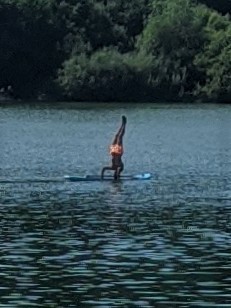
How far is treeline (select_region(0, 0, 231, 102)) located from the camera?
357 feet

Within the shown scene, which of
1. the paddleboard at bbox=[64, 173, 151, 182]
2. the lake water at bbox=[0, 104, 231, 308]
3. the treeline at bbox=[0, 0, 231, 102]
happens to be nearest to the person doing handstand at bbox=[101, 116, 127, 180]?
the paddleboard at bbox=[64, 173, 151, 182]

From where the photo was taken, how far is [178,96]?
10844 cm

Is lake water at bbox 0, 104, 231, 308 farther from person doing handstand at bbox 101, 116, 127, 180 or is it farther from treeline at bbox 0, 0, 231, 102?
treeline at bbox 0, 0, 231, 102

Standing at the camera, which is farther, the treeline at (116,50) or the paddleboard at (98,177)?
the treeline at (116,50)

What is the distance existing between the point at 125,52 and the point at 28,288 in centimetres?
9225

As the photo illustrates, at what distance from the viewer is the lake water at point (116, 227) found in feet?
73.4

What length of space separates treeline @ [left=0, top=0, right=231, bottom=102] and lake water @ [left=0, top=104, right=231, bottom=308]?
149 ft

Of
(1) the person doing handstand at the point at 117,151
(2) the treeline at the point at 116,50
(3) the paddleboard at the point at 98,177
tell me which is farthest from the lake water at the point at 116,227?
(2) the treeline at the point at 116,50

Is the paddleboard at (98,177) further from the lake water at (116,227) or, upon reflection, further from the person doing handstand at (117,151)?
the lake water at (116,227)

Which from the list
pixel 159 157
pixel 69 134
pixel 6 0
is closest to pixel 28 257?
pixel 159 157

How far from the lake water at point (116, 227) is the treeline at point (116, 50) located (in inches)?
1788

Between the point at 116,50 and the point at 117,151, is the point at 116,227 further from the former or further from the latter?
the point at 116,50

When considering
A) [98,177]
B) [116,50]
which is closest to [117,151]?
[98,177]

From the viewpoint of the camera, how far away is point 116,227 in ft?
99.1
